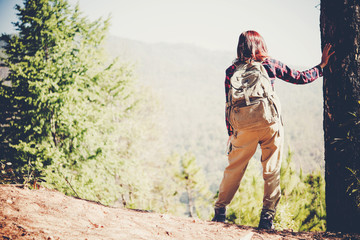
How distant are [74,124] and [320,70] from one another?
5.79m

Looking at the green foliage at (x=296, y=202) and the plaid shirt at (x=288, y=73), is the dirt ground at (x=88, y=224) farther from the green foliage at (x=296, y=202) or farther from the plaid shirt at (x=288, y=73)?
the green foliage at (x=296, y=202)

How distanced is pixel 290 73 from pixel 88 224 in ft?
7.54

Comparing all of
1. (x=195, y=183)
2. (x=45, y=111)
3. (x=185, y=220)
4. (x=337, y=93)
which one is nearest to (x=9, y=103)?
(x=45, y=111)

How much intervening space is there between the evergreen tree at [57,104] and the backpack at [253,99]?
4.25 meters

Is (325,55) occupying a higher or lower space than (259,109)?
higher

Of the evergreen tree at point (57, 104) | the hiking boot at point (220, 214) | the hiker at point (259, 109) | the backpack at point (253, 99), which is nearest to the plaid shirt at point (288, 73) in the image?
the hiker at point (259, 109)

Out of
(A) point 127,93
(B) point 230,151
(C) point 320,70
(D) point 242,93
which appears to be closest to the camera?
(D) point 242,93

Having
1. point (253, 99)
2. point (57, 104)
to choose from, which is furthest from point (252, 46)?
point (57, 104)

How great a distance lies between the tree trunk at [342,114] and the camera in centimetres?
183

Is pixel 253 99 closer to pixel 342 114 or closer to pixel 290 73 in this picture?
pixel 290 73

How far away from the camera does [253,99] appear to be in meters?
1.90

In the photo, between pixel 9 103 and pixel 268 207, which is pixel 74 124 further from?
pixel 268 207

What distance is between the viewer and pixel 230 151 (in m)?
2.20

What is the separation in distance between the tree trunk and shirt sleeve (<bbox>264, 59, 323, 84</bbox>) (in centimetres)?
16
